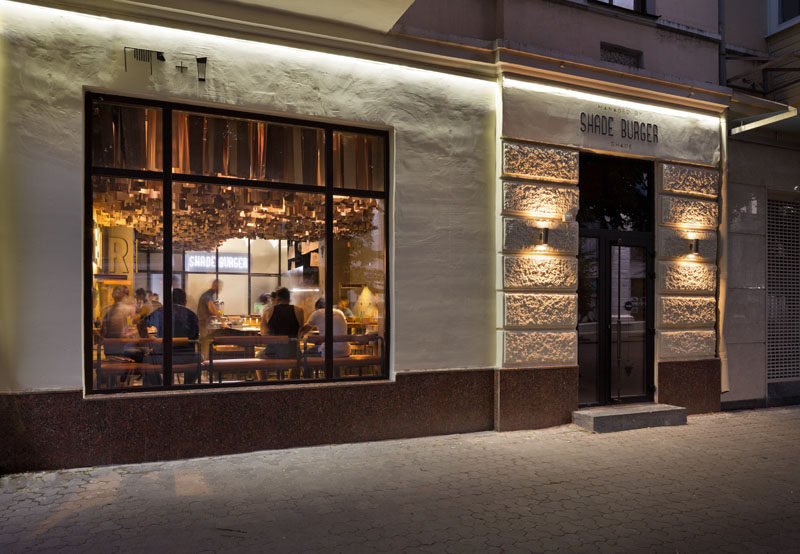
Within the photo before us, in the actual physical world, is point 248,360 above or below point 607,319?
below

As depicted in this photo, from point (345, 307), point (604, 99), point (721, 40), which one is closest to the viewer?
point (345, 307)

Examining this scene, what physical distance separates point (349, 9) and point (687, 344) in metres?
6.80

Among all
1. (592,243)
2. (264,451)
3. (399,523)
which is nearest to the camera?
(399,523)

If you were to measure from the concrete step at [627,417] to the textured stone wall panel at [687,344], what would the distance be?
2.69ft

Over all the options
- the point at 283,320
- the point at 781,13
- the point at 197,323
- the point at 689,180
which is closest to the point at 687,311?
the point at 689,180

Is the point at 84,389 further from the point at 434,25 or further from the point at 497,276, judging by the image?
the point at 434,25

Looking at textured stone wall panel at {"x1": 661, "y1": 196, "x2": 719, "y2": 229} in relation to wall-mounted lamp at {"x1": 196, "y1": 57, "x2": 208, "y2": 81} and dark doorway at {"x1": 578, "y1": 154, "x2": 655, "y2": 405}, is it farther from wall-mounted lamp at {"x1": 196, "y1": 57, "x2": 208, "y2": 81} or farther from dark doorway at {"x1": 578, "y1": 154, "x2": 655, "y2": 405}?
wall-mounted lamp at {"x1": 196, "y1": 57, "x2": 208, "y2": 81}

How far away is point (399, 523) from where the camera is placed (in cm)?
441

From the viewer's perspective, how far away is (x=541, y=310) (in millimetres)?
7555


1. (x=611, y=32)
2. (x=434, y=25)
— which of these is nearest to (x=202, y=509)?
(x=434, y=25)

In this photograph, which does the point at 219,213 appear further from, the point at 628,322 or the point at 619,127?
the point at 628,322

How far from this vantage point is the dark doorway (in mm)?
8227

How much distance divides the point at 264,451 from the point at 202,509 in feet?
5.47

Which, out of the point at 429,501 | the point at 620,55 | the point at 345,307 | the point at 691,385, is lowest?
the point at 429,501
